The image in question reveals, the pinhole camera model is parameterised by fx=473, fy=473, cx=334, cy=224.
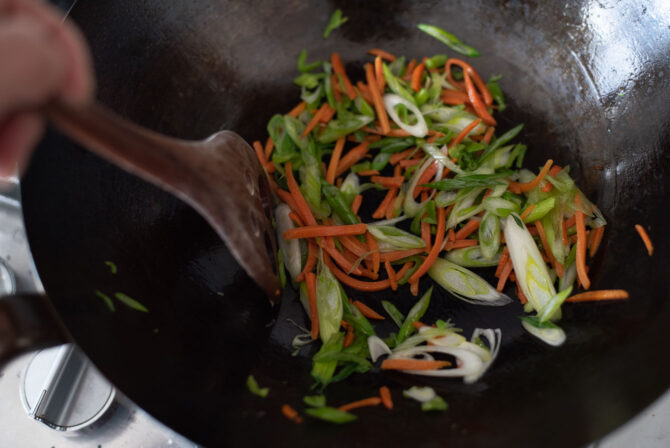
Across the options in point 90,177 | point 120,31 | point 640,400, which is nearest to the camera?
point 640,400

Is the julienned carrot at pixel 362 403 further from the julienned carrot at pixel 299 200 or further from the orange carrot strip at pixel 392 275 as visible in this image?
the julienned carrot at pixel 299 200

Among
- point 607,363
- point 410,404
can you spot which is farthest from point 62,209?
point 607,363

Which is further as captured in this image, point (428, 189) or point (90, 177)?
point (428, 189)

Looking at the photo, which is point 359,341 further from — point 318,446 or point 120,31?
point 120,31

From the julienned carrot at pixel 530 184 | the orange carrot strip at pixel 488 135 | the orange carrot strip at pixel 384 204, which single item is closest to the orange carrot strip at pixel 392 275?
the orange carrot strip at pixel 384 204

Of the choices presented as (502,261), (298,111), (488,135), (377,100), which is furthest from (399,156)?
(502,261)

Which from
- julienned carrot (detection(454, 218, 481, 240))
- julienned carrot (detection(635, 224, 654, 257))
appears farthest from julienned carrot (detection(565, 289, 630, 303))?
julienned carrot (detection(454, 218, 481, 240))
